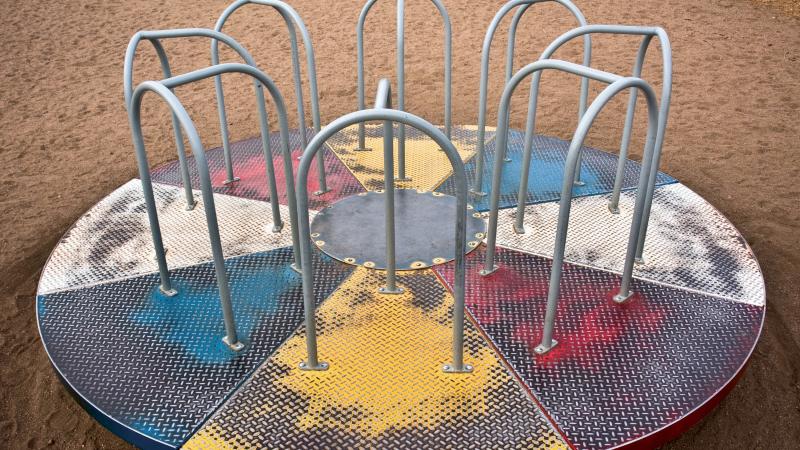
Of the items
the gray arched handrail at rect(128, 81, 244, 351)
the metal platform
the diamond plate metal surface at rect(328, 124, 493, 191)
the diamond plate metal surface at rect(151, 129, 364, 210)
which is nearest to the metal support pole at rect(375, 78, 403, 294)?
the metal platform

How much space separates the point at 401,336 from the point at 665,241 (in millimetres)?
1935

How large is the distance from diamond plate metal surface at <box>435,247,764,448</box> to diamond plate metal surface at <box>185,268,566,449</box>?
0.15m

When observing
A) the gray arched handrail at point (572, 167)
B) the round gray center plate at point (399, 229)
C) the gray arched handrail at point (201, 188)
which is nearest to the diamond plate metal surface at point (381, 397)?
the gray arched handrail at point (201, 188)

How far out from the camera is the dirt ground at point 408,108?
12.1ft

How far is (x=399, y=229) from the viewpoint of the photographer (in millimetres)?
4309

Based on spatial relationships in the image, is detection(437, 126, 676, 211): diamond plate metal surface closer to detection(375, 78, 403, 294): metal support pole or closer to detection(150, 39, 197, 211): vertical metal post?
detection(375, 78, 403, 294): metal support pole

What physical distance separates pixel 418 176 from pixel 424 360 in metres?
2.06

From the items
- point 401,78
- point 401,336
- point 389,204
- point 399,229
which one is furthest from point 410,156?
point 401,336

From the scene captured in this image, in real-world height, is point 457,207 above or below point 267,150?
above

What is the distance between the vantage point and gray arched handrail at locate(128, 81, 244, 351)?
2.84 meters

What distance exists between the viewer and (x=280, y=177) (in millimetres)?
5094

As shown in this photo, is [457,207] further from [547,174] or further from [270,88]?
[547,174]

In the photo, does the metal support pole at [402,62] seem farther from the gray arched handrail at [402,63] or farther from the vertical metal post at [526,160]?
the vertical metal post at [526,160]

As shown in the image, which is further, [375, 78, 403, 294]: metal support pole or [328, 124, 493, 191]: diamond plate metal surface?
[328, 124, 493, 191]: diamond plate metal surface
